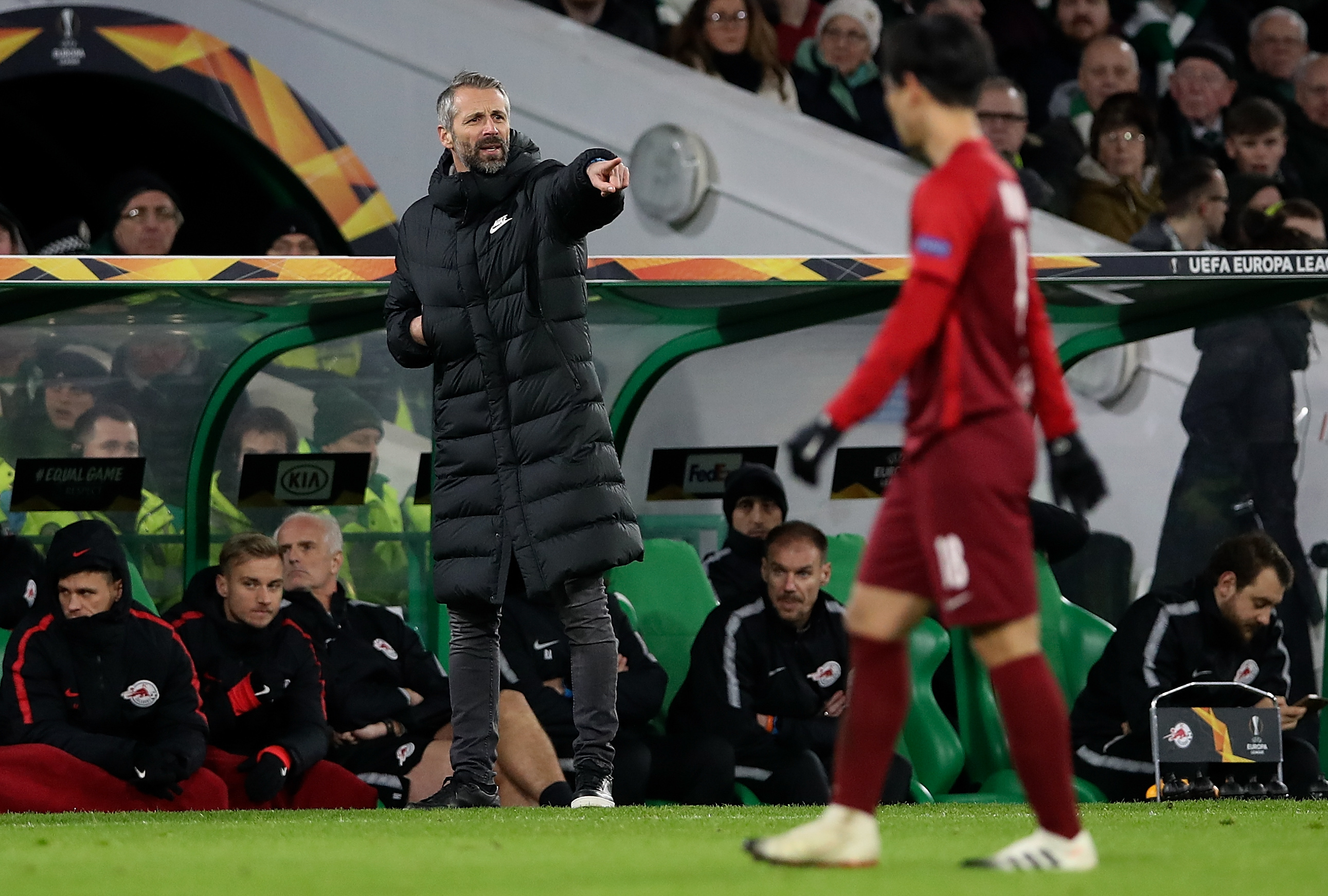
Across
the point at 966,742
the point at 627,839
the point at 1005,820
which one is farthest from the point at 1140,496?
the point at 627,839

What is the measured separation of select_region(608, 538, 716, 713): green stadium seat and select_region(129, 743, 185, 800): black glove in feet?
6.40

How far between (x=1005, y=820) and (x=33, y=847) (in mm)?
2570

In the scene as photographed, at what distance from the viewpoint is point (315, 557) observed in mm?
7645

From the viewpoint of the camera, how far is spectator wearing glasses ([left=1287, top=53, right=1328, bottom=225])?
1171cm

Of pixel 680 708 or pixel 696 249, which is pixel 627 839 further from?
pixel 696 249

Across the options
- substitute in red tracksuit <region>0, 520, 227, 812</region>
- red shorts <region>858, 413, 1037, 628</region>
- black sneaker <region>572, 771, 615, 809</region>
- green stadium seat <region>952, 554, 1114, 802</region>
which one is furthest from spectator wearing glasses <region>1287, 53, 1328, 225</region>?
red shorts <region>858, 413, 1037, 628</region>

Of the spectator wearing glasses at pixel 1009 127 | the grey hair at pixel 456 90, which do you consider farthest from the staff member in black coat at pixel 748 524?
the spectator wearing glasses at pixel 1009 127

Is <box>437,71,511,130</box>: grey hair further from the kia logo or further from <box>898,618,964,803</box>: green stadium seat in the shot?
<box>898,618,964,803</box>: green stadium seat

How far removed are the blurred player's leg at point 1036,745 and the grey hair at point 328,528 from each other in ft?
13.5

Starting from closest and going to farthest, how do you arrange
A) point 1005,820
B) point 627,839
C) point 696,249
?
point 627,839, point 1005,820, point 696,249

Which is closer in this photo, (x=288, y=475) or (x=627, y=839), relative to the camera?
(x=627, y=839)

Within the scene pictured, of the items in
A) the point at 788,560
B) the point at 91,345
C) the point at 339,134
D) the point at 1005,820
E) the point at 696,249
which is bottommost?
the point at 1005,820

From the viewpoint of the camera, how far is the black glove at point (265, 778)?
674 centimetres

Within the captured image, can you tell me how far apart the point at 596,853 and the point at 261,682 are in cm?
273
